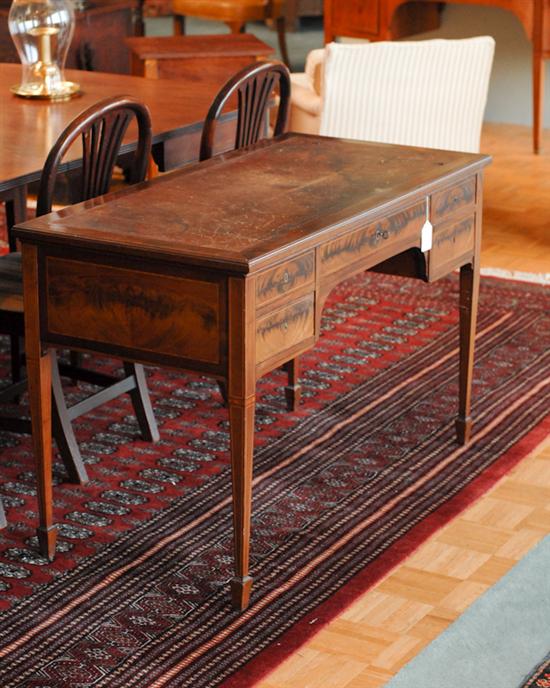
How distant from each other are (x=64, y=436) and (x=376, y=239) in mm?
941

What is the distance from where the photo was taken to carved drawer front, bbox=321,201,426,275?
271 cm

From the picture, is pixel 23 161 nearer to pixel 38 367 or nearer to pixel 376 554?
pixel 38 367

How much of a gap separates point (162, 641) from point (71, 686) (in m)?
0.22

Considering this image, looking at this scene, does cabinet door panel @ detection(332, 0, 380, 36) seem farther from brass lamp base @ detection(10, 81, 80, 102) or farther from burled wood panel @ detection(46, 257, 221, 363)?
burled wood panel @ detection(46, 257, 221, 363)

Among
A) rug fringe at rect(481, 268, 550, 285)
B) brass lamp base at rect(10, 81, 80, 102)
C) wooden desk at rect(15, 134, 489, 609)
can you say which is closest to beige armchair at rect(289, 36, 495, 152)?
rug fringe at rect(481, 268, 550, 285)

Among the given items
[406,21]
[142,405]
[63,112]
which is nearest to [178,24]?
[406,21]

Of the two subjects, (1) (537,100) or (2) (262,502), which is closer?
(2) (262,502)

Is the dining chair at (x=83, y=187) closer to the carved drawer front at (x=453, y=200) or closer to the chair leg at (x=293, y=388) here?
Answer: the chair leg at (x=293, y=388)

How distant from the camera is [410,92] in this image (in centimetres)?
529

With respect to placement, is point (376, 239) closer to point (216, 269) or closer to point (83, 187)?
point (216, 269)

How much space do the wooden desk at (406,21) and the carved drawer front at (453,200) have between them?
3943mm

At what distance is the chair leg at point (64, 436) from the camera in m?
3.18

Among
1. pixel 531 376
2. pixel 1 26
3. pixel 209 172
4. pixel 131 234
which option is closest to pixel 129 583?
pixel 131 234

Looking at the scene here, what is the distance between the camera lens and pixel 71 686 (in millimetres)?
2465
